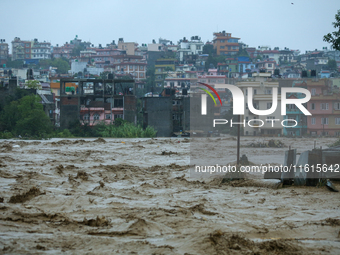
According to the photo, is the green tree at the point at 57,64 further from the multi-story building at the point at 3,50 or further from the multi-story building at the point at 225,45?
the multi-story building at the point at 225,45

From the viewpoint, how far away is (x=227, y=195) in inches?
420

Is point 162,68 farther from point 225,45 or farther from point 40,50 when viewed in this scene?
point 40,50

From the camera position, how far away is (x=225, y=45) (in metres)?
127

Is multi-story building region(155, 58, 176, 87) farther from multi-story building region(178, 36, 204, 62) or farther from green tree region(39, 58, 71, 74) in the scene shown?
green tree region(39, 58, 71, 74)

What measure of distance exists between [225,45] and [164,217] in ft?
402

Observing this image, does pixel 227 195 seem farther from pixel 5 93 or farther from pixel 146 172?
pixel 5 93

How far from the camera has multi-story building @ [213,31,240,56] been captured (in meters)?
126

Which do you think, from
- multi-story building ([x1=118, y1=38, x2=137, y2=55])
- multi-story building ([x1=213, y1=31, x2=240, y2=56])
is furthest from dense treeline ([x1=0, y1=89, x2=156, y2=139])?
multi-story building ([x1=118, y1=38, x2=137, y2=55])

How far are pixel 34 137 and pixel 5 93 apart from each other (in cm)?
Answer: 1544

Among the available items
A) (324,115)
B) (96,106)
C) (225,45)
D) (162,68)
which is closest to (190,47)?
(225,45)

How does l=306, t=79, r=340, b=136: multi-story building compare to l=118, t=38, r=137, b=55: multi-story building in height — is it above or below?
below

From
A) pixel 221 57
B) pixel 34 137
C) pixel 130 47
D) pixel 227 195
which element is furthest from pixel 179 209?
pixel 130 47

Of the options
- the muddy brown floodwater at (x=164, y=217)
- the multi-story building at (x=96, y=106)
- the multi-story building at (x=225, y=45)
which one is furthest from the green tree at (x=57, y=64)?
the muddy brown floodwater at (x=164, y=217)

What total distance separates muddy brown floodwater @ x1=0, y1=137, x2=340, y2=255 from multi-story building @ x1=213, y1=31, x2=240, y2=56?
116 metres
